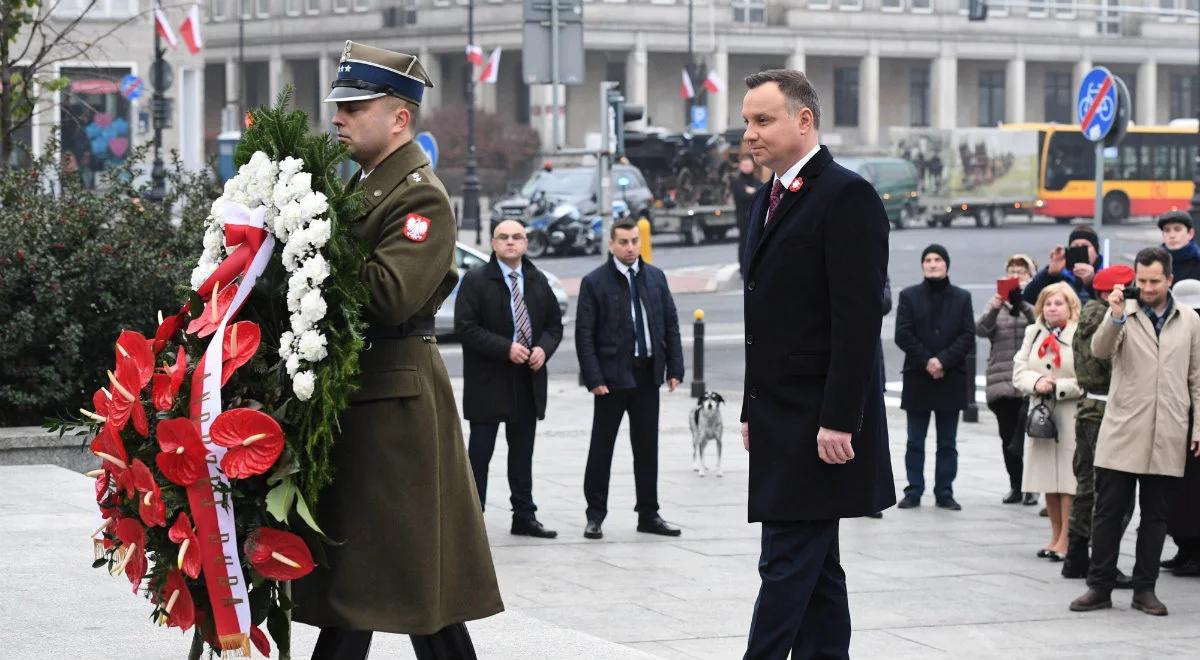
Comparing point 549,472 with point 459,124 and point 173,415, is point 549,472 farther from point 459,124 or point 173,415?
point 459,124

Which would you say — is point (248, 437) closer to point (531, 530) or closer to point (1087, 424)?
point (1087, 424)

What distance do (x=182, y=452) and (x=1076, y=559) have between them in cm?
627

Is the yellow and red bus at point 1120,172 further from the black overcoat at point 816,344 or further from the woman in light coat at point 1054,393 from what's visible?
the black overcoat at point 816,344

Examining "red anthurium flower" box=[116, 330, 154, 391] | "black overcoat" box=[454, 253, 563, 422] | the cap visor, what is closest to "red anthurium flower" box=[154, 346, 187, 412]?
"red anthurium flower" box=[116, 330, 154, 391]

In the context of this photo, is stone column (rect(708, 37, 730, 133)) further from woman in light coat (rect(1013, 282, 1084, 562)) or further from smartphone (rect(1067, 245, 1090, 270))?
woman in light coat (rect(1013, 282, 1084, 562))

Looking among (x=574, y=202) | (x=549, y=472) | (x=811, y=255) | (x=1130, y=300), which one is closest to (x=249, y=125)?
(x=811, y=255)

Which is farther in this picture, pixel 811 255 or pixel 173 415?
pixel 811 255

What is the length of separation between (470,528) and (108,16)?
49.7 meters

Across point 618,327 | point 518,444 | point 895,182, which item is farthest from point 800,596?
point 895,182

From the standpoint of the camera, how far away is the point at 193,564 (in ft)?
16.3

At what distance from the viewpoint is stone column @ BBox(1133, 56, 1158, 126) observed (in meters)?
96.9

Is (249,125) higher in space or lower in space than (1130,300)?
higher

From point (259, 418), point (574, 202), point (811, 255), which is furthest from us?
point (574, 202)

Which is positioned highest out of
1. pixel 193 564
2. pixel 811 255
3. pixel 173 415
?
pixel 811 255
